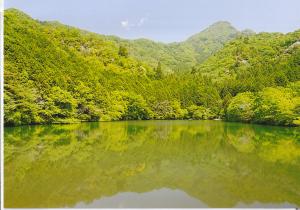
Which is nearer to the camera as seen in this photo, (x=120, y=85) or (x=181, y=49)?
(x=120, y=85)

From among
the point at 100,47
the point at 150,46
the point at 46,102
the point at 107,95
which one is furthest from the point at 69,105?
the point at 150,46

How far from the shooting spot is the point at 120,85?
126 ft

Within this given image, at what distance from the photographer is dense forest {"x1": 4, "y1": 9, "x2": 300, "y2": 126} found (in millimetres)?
23922

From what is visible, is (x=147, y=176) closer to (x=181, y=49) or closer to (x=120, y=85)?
(x=120, y=85)

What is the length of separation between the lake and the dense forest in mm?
10355

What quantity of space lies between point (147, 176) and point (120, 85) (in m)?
30.9

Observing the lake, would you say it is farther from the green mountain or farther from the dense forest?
the green mountain

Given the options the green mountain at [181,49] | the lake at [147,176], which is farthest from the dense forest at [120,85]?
the green mountain at [181,49]

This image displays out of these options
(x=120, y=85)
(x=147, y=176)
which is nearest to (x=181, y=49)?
(x=120, y=85)

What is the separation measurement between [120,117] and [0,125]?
28.9 metres

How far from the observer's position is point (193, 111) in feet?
139

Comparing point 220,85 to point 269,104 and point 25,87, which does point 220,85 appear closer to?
point 269,104

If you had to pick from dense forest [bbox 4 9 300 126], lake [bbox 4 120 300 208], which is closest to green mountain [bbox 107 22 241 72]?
dense forest [bbox 4 9 300 126]

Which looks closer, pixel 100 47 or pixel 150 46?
pixel 100 47
